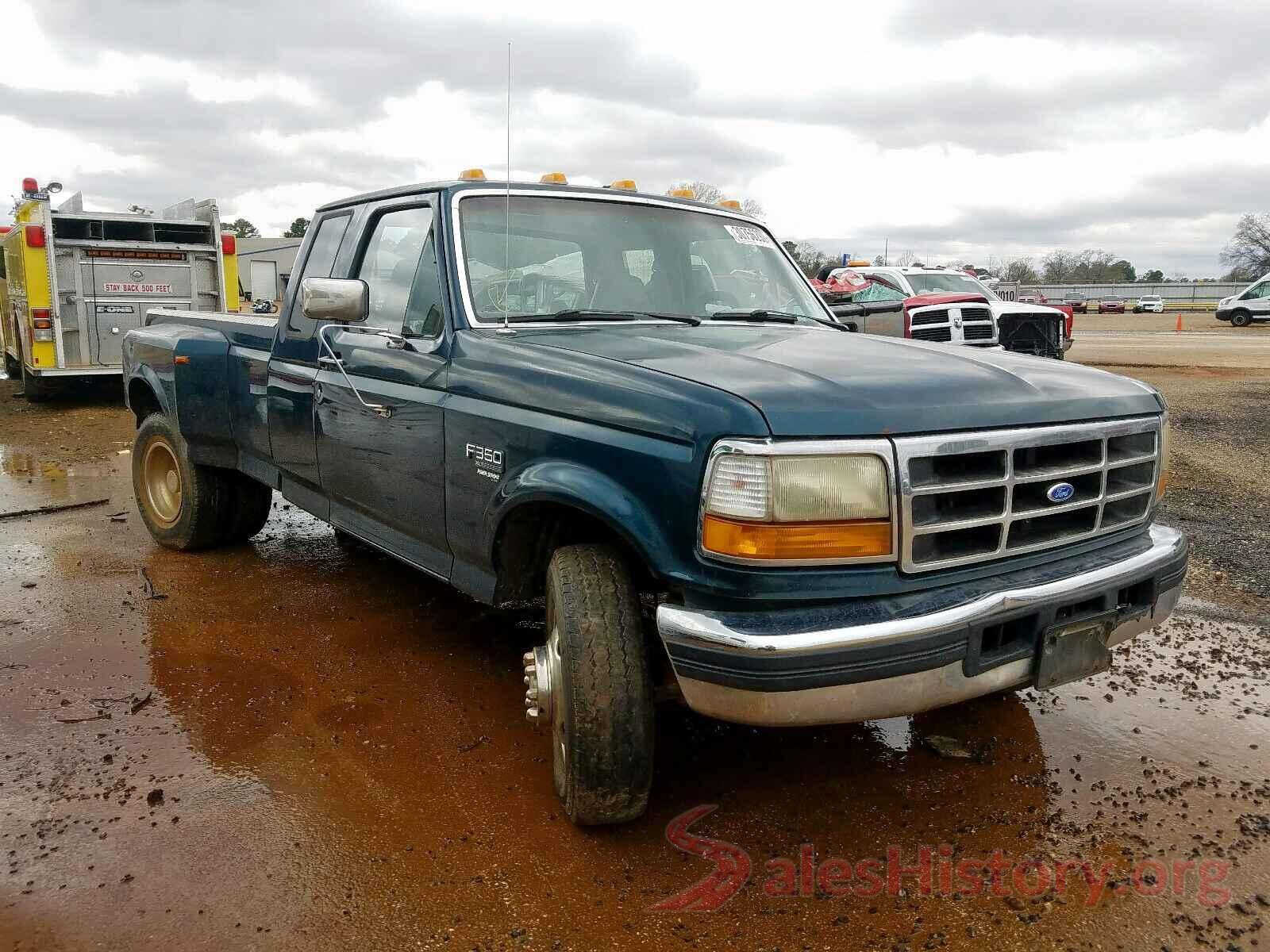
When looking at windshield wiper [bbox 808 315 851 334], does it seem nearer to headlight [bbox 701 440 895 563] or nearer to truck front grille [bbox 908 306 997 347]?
headlight [bbox 701 440 895 563]

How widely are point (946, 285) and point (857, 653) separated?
44.3 ft

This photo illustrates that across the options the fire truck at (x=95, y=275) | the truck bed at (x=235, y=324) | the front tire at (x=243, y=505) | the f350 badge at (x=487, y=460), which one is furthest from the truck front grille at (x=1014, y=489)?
the fire truck at (x=95, y=275)

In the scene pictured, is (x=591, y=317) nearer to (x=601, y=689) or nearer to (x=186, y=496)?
(x=601, y=689)

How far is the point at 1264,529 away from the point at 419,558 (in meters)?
5.10

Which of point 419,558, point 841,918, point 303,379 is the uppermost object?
point 303,379

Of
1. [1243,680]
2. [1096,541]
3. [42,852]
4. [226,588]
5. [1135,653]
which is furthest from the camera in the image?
[226,588]

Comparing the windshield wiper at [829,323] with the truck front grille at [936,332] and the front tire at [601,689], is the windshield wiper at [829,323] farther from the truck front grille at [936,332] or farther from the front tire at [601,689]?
the truck front grille at [936,332]

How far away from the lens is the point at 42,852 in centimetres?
276

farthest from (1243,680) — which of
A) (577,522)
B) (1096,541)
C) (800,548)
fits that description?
(577,522)

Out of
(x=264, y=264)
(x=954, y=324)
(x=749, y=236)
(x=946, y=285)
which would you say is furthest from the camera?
(x=264, y=264)

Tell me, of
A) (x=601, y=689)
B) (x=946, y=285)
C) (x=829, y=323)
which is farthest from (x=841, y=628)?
(x=946, y=285)

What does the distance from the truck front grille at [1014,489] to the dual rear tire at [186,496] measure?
415 centimetres

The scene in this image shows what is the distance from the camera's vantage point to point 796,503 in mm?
2445

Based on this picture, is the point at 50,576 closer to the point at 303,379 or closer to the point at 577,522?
the point at 303,379
